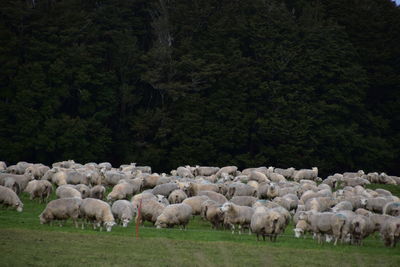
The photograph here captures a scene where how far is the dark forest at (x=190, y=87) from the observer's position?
5781cm

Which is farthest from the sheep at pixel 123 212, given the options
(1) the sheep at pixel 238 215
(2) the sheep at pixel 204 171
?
(2) the sheep at pixel 204 171

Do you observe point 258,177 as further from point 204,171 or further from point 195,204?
point 195,204

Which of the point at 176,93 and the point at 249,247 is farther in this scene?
the point at 176,93

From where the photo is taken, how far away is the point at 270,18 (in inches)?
2584

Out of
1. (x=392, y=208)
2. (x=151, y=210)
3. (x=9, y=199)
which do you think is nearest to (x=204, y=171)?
(x=392, y=208)

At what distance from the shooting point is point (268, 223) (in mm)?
22516

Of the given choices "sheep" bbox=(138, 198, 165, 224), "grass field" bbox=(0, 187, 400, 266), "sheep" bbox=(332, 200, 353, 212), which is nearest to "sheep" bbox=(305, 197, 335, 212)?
"sheep" bbox=(332, 200, 353, 212)

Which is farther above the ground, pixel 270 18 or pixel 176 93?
pixel 270 18

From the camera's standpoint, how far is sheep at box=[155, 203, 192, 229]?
25.0m

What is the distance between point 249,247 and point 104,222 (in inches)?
219

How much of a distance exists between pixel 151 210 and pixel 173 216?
1.30 m

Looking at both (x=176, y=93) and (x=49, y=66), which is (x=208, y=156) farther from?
(x=49, y=66)

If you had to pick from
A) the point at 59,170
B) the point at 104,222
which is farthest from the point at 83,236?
the point at 59,170

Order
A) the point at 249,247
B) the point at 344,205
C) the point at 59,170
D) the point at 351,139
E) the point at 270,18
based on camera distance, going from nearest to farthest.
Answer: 1. the point at 249,247
2. the point at 344,205
3. the point at 59,170
4. the point at 351,139
5. the point at 270,18
